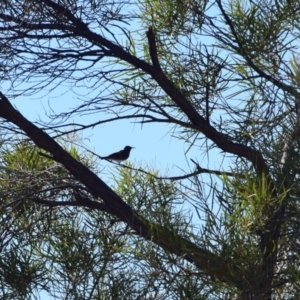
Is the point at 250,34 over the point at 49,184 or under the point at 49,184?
over

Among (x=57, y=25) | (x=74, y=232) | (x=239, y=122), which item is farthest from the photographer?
(x=74, y=232)

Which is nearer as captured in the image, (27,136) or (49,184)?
(27,136)

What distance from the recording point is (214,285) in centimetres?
179

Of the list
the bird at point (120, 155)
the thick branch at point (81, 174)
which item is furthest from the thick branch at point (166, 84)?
the bird at point (120, 155)

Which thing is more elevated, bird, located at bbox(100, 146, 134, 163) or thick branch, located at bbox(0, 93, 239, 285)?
bird, located at bbox(100, 146, 134, 163)

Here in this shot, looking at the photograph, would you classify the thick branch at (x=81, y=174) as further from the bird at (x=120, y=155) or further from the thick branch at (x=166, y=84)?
the bird at (x=120, y=155)

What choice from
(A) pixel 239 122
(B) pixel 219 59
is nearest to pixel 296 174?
(A) pixel 239 122

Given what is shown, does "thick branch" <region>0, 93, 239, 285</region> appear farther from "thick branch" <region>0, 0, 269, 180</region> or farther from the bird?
the bird

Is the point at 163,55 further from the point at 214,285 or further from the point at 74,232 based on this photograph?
the point at 214,285

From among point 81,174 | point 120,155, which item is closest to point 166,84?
point 81,174

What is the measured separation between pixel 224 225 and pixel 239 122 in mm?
565

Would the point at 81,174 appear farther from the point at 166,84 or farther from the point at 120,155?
the point at 120,155

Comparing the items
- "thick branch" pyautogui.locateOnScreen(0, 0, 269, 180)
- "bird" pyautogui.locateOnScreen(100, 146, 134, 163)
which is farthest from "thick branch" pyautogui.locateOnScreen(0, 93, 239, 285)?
"bird" pyautogui.locateOnScreen(100, 146, 134, 163)

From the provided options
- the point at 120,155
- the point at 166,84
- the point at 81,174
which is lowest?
the point at 81,174
